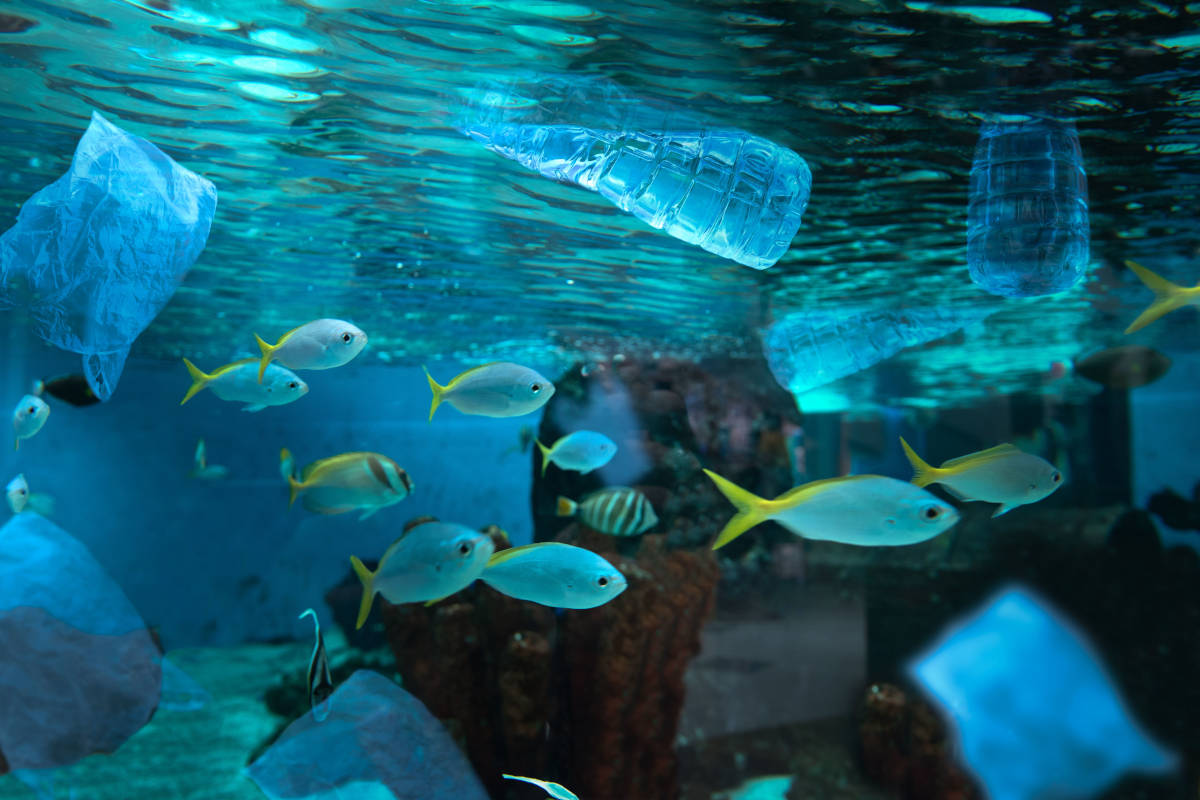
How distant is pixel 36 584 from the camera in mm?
5121

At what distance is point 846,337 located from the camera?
34.8ft

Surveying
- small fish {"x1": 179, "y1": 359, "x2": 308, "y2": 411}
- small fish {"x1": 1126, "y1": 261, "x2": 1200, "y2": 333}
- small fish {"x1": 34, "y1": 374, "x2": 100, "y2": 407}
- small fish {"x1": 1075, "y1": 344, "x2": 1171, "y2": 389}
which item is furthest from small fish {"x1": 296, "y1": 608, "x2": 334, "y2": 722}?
small fish {"x1": 1075, "y1": 344, "x2": 1171, "y2": 389}

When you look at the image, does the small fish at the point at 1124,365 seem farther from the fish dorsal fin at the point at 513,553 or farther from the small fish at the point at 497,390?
the fish dorsal fin at the point at 513,553

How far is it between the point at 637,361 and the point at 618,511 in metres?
4.88

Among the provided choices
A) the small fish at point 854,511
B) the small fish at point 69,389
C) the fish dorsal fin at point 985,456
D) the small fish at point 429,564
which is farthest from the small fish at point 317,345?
the fish dorsal fin at point 985,456

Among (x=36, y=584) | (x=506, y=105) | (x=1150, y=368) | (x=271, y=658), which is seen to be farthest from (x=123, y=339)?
(x=271, y=658)

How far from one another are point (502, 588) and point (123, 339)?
120 inches

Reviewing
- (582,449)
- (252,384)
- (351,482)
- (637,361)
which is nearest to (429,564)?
(351,482)

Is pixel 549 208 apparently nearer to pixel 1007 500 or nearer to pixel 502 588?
pixel 502 588

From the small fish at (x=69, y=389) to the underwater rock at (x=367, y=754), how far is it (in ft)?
14.8

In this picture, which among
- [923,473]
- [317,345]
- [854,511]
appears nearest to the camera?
[854,511]

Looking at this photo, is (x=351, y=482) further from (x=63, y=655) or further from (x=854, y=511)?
(x=854, y=511)

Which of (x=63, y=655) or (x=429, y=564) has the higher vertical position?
(x=429, y=564)

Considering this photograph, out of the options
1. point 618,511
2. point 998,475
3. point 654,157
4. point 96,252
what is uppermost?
point 654,157
